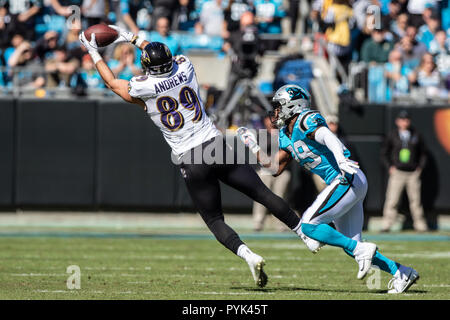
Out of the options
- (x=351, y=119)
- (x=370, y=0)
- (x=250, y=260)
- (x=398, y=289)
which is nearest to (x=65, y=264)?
(x=250, y=260)

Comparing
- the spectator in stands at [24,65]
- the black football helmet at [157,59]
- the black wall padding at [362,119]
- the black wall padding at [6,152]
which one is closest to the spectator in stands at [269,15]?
the black wall padding at [362,119]

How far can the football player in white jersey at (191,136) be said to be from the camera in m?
7.46

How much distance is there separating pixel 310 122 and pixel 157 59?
135 cm

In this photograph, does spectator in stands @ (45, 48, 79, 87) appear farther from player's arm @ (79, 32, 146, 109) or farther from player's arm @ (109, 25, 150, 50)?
player's arm @ (79, 32, 146, 109)

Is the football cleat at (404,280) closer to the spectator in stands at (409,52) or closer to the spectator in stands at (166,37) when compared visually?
the spectator in stands at (166,37)

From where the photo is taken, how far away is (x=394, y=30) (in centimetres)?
1692

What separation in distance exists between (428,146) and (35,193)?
6714 millimetres

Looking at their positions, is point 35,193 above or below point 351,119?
below

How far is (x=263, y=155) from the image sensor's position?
7.65m

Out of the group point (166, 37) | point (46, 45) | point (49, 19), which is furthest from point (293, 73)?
point (49, 19)

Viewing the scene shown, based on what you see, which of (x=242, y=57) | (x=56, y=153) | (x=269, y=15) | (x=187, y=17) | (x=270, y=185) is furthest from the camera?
(x=187, y=17)

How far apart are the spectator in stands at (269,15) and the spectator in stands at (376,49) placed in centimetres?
198

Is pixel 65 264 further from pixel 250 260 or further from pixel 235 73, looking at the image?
pixel 235 73

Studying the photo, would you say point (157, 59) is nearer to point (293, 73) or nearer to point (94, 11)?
point (293, 73)
